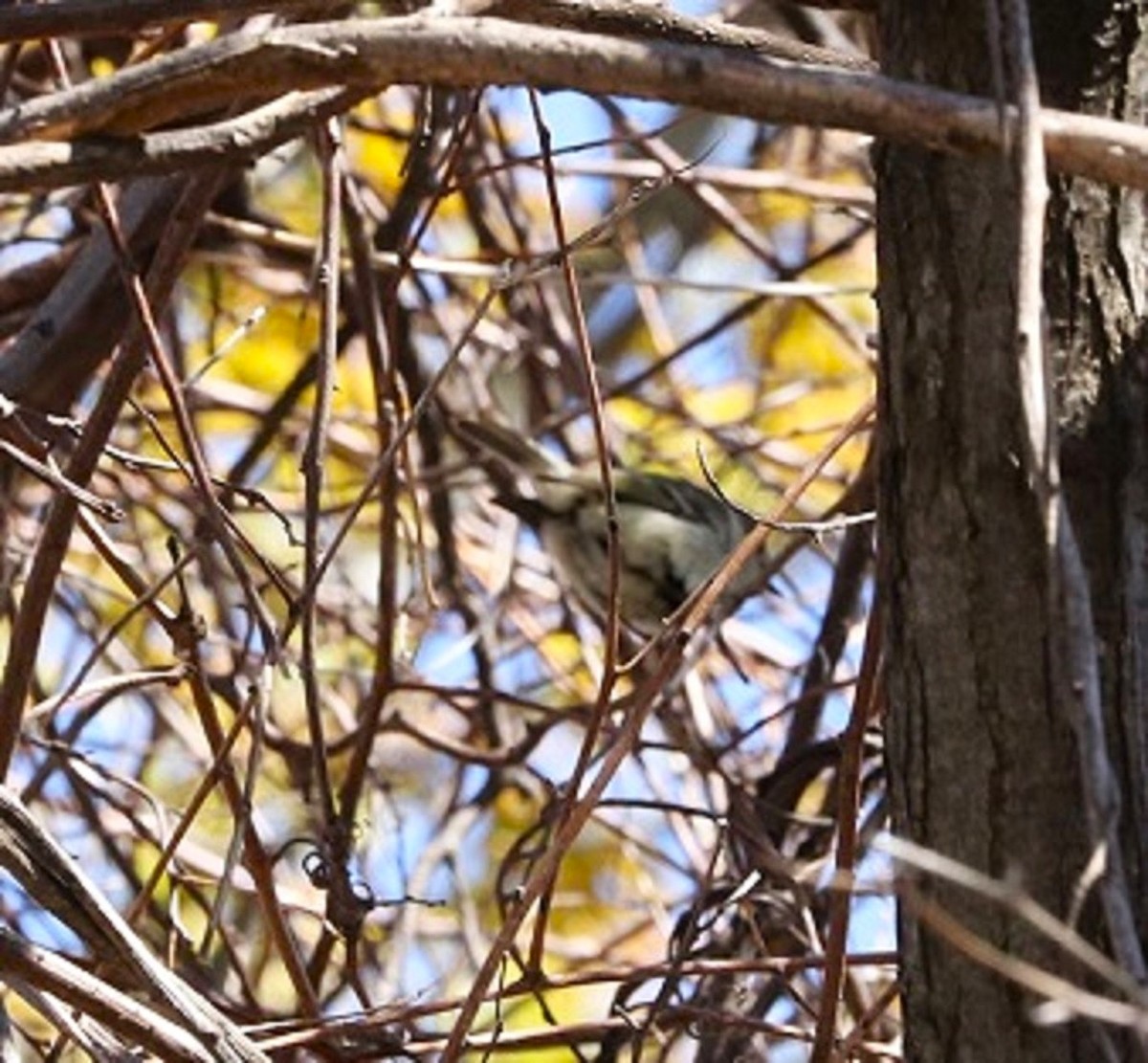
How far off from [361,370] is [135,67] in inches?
114

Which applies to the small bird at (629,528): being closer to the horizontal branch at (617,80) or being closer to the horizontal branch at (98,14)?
the horizontal branch at (98,14)

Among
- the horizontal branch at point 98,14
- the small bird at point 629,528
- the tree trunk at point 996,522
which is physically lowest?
the tree trunk at point 996,522

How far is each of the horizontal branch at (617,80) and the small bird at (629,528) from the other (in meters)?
1.94

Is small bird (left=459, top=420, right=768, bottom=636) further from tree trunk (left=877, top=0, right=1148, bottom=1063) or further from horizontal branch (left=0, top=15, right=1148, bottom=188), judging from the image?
horizontal branch (left=0, top=15, right=1148, bottom=188)

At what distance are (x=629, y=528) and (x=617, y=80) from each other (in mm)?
2620

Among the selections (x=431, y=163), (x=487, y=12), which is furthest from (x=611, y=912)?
(x=487, y=12)

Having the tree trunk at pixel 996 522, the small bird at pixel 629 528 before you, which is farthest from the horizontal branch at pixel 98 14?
the small bird at pixel 629 528

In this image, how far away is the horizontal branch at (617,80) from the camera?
1105mm

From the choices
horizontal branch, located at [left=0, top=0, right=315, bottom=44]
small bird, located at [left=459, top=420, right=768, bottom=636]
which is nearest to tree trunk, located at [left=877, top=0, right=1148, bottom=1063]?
horizontal branch, located at [left=0, top=0, right=315, bottom=44]

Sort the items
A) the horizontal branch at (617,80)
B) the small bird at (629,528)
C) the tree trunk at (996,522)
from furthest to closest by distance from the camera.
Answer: the small bird at (629,528), the tree trunk at (996,522), the horizontal branch at (617,80)

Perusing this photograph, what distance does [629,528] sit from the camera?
3.73 meters

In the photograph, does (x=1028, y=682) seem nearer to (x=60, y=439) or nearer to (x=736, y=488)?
(x=60, y=439)

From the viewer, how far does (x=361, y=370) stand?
4023 millimetres

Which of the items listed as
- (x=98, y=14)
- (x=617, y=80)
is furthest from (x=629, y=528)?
(x=617, y=80)
